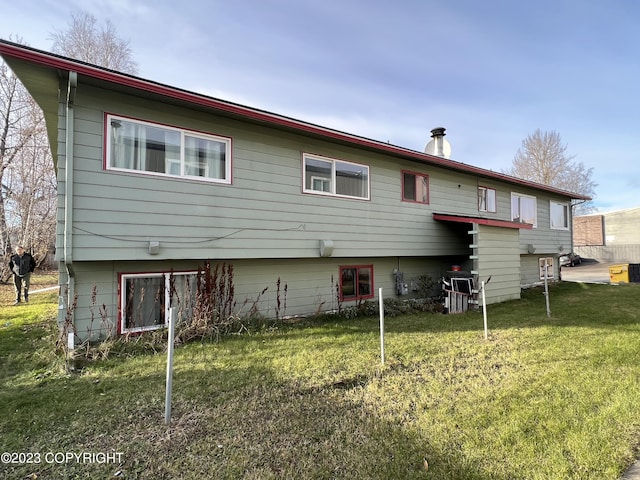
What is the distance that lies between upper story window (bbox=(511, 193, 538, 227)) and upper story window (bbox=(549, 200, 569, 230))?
5.20 feet

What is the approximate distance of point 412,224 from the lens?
10273 millimetres

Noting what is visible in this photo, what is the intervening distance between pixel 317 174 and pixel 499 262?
253 inches

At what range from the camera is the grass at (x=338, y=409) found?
8.79ft

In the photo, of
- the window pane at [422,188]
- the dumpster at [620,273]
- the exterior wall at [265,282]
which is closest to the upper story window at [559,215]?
the dumpster at [620,273]

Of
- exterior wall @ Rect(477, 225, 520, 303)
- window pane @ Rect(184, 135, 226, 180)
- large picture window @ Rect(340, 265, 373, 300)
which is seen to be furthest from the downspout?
exterior wall @ Rect(477, 225, 520, 303)

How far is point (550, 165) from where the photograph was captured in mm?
31625

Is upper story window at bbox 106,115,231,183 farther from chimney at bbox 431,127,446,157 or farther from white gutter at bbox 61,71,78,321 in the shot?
chimney at bbox 431,127,446,157

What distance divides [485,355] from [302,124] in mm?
5774

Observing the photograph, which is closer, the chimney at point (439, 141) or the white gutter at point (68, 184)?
the white gutter at point (68, 184)

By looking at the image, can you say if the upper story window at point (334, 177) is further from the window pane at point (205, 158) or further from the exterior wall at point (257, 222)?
the window pane at point (205, 158)

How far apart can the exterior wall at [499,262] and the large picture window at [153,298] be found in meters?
7.84

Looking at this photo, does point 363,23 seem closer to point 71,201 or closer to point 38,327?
point 71,201

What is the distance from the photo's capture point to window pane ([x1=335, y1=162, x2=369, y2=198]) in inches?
347

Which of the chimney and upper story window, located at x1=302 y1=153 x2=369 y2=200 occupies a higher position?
the chimney
